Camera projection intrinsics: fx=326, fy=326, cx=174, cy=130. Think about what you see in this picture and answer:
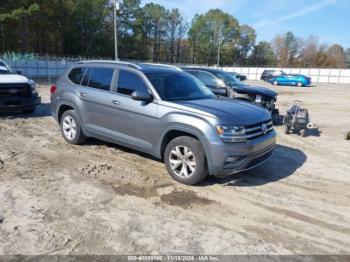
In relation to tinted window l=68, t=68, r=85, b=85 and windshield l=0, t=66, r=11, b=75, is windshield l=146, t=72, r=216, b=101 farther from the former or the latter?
windshield l=0, t=66, r=11, b=75

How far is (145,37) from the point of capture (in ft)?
268

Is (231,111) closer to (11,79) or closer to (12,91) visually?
(12,91)

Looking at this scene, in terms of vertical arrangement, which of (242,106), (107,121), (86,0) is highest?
(86,0)

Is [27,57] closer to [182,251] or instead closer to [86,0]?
[182,251]

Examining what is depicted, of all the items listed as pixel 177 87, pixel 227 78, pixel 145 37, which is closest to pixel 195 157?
pixel 177 87

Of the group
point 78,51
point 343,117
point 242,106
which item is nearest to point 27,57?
point 343,117

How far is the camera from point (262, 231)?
13.2 feet

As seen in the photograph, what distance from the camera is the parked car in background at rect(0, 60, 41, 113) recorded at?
9.71m

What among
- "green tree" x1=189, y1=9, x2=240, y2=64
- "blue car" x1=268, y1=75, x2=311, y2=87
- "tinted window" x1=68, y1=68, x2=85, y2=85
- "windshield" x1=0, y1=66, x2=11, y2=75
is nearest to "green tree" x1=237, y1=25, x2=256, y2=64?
"green tree" x1=189, y1=9, x2=240, y2=64

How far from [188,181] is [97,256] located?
2.18m

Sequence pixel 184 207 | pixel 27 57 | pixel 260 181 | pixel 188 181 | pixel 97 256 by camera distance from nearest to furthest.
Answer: pixel 97 256 < pixel 184 207 < pixel 188 181 < pixel 260 181 < pixel 27 57

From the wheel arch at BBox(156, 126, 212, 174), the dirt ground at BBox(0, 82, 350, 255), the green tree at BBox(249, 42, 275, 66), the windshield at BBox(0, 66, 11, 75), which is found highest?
the green tree at BBox(249, 42, 275, 66)

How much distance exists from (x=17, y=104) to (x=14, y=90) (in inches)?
17.4

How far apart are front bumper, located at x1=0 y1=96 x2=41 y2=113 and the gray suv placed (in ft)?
11.6
